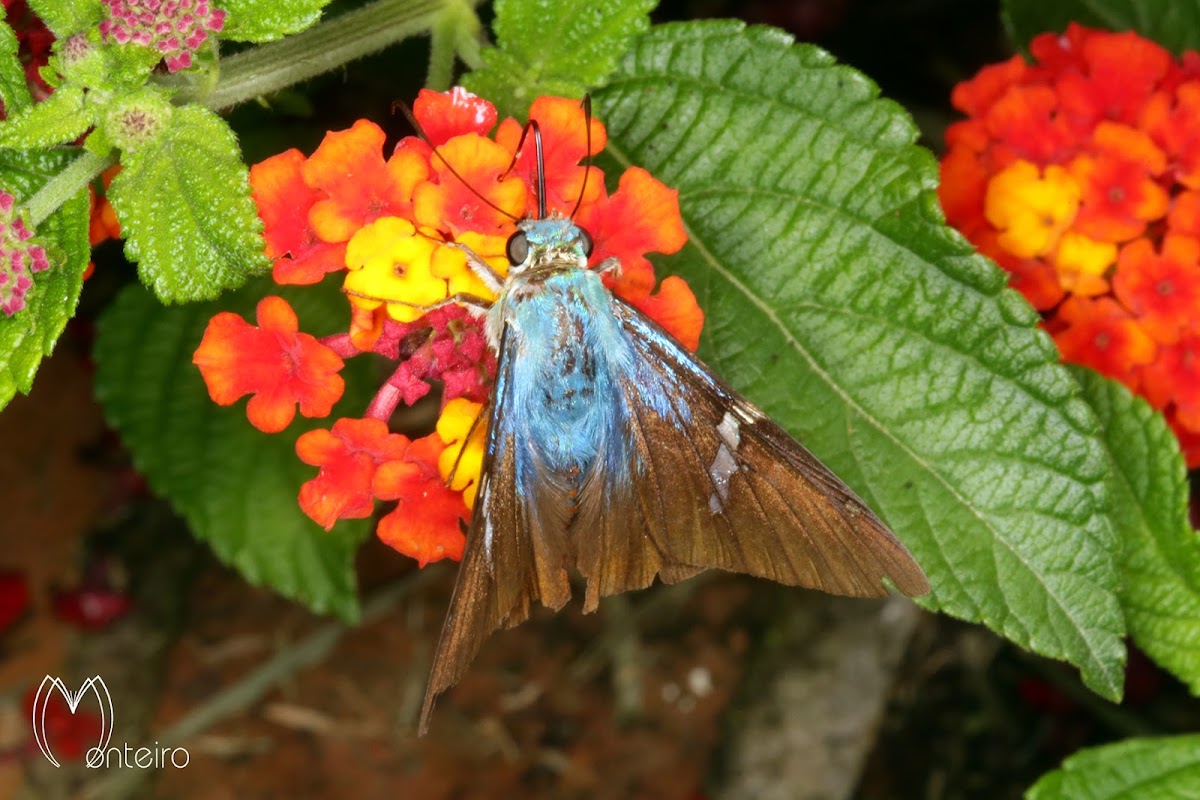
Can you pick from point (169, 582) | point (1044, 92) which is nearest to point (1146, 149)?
point (1044, 92)

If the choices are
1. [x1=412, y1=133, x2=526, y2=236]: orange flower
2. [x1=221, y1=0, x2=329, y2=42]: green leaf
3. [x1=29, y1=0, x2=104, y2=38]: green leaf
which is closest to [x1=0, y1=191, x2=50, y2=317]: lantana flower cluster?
[x1=29, y1=0, x2=104, y2=38]: green leaf

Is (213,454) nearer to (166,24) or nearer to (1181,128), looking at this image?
(166,24)

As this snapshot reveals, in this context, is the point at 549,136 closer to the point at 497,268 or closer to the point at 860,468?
the point at 497,268

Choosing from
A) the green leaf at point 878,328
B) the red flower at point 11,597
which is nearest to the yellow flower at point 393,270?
the green leaf at point 878,328

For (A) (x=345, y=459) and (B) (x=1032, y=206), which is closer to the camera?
(A) (x=345, y=459)

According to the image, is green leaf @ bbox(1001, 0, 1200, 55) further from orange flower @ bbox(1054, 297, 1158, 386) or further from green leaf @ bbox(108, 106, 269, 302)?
green leaf @ bbox(108, 106, 269, 302)

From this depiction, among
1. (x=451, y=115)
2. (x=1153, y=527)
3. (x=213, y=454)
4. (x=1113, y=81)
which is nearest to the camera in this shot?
(x=451, y=115)

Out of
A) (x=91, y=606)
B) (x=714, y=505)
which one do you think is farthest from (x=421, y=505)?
(x=91, y=606)
